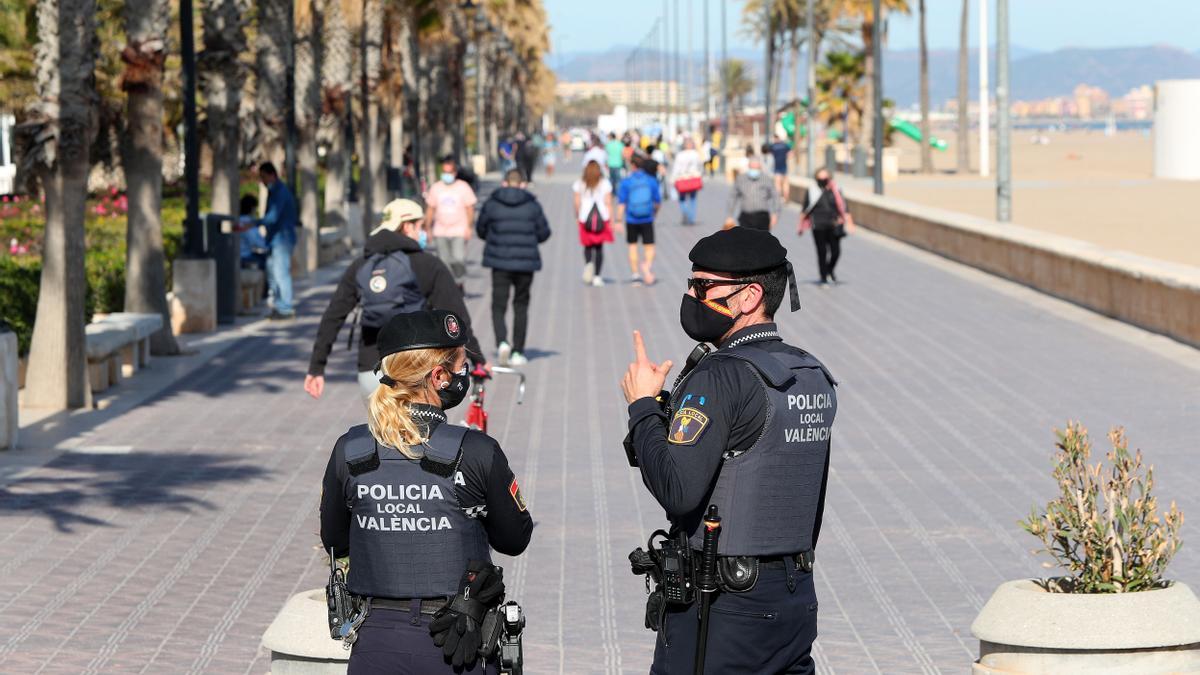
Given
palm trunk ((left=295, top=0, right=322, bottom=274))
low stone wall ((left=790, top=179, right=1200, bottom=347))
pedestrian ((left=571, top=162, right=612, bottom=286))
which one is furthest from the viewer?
palm trunk ((left=295, top=0, right=322, bottom=274))

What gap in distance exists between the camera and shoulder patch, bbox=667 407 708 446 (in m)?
4.43

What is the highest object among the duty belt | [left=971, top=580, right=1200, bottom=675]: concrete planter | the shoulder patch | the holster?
the shoulder patch

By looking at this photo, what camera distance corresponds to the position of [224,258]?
830 inches

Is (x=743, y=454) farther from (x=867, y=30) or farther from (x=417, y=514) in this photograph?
(x=867, y=30)

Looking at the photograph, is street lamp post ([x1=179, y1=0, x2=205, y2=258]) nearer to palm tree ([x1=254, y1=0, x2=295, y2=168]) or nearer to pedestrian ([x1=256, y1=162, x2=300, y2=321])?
pedestrian ([x1=256, y1=162, x2=300, y2=321])

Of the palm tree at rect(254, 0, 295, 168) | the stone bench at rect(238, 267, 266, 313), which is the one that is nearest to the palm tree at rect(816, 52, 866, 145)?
the palm tree at rect(254, 0, 295, 168)

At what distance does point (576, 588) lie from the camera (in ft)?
28.6

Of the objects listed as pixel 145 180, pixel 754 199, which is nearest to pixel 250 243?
pixel 145 180

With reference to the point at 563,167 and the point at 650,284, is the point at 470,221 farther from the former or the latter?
the point at 563,167

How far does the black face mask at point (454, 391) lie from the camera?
4656mm

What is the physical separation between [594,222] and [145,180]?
Result: 6.14 m

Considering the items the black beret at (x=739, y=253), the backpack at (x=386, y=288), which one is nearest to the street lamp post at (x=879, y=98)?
the backpack at (x=386, y=288)

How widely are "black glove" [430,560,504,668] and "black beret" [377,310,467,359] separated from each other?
555mm

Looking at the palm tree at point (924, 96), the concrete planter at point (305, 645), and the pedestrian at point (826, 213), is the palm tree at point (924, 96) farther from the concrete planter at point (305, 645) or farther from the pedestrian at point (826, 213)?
the concrete planter at point (305, 645)
